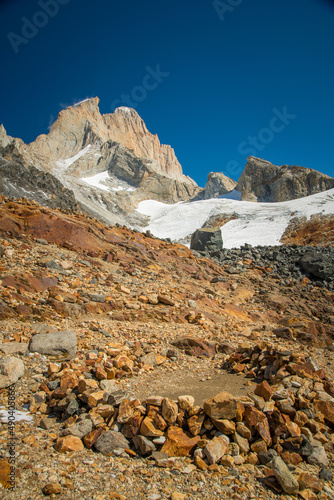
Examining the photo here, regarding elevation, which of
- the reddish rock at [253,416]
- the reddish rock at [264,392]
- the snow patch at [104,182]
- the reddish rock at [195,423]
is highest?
the snow patch at [104,182]

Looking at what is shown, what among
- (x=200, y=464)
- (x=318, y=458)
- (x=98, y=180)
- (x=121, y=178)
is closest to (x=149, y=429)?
(x=200, y=464)

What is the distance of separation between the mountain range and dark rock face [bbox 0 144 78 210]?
10 centimetres

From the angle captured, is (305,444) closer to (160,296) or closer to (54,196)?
(160,296)

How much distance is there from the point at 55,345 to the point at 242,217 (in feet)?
162

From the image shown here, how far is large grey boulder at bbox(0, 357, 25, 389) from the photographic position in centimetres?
337

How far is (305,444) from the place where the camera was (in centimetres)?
274

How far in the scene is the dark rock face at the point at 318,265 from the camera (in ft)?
46.1

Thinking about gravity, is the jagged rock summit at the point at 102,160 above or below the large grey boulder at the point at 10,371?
above

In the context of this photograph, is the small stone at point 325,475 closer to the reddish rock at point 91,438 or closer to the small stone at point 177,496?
the small stone at point 177,496

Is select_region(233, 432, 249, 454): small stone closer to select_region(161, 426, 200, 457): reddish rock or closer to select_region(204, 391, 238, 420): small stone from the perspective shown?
select_region(204, 391, 238, 420): small stone

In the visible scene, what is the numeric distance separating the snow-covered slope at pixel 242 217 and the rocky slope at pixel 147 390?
27.5 metres

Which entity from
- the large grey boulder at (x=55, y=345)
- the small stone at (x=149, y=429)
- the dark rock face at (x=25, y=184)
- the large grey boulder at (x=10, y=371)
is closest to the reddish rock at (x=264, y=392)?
the small stone at (x=149, y=429)

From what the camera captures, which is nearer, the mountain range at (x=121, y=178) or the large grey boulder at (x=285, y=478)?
the large grey boulder at (x=285, y=478)

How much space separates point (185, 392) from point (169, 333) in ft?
6.88
